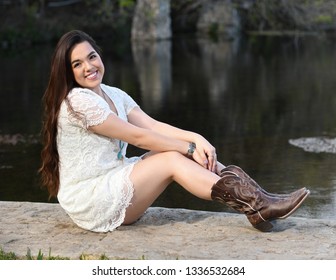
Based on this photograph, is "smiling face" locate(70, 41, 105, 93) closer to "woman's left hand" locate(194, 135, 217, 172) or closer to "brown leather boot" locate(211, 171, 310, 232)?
"woman's left hand" locate(194, 135, 217, 172)

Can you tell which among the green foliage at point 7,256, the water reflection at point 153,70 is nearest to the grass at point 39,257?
the green foliage at point 7,256

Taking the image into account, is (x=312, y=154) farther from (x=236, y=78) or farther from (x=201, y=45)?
(x=201, y=45)

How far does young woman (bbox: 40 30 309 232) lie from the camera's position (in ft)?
12.5

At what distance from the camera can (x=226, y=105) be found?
10844 mm

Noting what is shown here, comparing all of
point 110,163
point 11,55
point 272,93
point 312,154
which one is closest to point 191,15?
point 11,55

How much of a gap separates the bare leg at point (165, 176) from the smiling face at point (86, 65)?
1.57 feet

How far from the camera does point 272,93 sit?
471 inches

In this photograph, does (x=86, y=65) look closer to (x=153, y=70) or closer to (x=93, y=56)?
(x=93, y=56)

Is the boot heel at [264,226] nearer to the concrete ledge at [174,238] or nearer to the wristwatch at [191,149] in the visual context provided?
the concrete ledge at [174,238]

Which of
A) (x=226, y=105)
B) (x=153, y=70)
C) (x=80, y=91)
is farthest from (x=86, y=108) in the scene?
(x=153, y=70)

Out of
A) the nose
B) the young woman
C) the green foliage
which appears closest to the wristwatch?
the young woman

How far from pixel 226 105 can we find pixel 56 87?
7.06 m

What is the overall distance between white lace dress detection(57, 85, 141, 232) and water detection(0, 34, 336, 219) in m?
1.59
